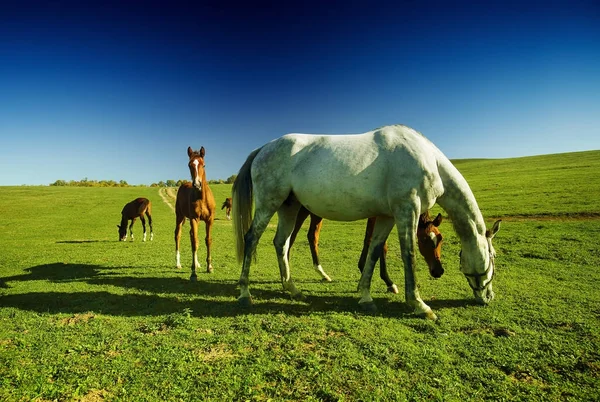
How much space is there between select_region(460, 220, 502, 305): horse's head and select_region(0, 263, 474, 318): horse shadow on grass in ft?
0.93

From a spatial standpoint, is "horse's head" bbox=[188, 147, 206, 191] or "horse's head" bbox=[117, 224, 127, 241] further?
"horse's head" bbox=[117, 224, 127, 241]

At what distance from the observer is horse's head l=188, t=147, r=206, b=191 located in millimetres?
7918

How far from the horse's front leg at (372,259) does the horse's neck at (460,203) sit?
105cm

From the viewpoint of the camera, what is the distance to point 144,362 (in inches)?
140

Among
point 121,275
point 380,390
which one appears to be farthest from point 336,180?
point 121,275

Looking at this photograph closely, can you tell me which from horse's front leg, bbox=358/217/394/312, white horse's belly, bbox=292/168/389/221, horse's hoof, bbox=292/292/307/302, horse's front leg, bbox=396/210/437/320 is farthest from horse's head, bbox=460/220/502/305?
horse's hoof, bbox=292/292/307/302

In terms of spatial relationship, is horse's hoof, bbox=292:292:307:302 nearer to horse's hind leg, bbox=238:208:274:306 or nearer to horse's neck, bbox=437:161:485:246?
horse's hind leg, bbox=238:208:274:306

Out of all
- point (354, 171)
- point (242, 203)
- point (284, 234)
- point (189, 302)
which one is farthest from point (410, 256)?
point (189, 302)

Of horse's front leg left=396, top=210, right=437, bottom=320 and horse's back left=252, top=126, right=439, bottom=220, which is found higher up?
horse's back left=252, top=126, right=439, bottom=220

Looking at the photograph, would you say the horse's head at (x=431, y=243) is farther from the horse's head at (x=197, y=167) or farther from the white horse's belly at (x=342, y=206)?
the horse's head at (x=197, y=167)

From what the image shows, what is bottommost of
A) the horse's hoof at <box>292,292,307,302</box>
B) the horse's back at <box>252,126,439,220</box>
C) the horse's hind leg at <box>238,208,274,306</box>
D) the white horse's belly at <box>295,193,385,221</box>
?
the horse's hoof at <box>292,292,307,302</box>

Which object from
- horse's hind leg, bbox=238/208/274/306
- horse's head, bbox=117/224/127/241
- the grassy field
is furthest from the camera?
horse's head, bbox=117/224/127/241

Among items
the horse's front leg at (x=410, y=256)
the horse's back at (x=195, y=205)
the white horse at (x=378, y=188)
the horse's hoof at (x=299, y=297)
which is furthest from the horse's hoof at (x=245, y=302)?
the horse's back at (x=195, y=205)

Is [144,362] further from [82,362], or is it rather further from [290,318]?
[290,318]
